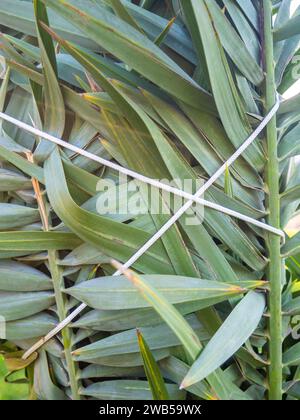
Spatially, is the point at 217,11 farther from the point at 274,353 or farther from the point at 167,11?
the point at 274,353

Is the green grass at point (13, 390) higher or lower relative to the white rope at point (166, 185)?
lower

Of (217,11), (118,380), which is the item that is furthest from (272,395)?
(217,11)

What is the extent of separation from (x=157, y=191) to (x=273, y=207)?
4.3 inches

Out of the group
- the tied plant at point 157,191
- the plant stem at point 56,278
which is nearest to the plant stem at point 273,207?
the tied plant at point 157,191

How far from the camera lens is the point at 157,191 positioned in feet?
1.25

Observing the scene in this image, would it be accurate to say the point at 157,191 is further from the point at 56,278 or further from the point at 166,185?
the point at 56,278

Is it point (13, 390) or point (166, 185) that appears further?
point (13, 390)

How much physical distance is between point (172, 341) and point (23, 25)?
33 cm

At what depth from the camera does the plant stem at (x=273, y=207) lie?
387 mm

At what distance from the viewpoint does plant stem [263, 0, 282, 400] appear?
39 cm

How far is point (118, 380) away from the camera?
42 centimetres

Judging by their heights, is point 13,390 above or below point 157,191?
below

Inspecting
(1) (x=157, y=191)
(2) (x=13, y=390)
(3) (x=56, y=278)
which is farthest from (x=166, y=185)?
(2) (x=13, y=390)

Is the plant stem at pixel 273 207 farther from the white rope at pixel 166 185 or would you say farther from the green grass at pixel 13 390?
the green grass at pixel 13 390
